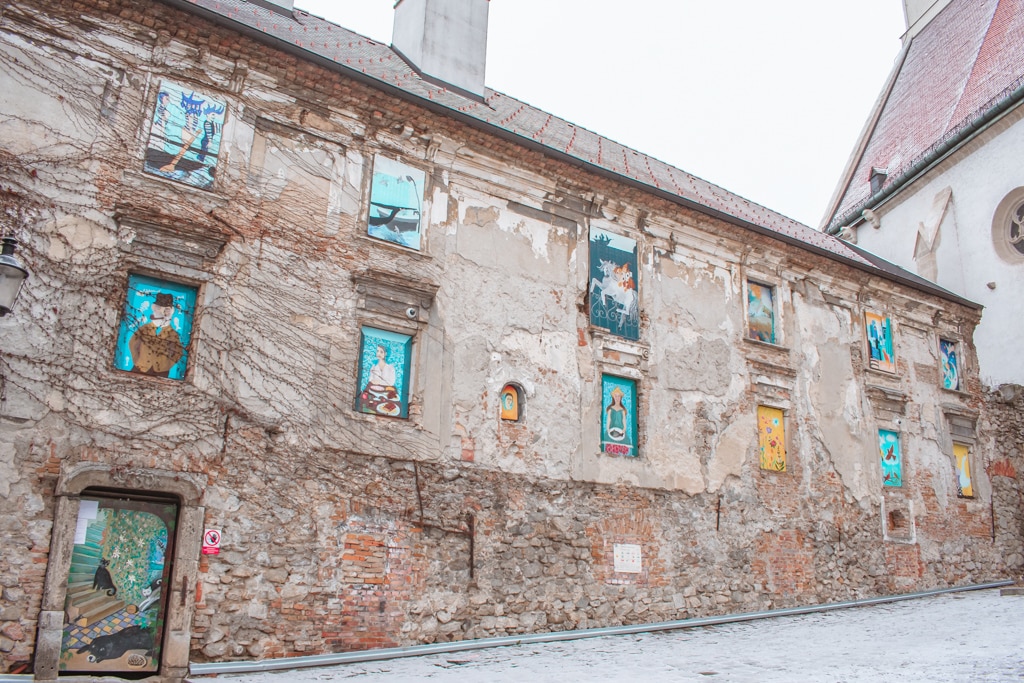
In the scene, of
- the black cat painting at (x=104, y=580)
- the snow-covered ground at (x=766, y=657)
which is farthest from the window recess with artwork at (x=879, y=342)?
the black cat painting at (x=104, y=580)

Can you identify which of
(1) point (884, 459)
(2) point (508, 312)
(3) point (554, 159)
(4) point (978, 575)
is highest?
(3) point (554, 159)

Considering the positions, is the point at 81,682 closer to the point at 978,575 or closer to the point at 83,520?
the point at 83,520

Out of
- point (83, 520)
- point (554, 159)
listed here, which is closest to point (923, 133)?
point (554, 159)

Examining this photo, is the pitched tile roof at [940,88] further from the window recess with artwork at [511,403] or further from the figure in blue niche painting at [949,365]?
the window recess with artwork at [511,403]

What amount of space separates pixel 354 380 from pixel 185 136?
345 cm

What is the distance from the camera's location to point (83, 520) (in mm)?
8352

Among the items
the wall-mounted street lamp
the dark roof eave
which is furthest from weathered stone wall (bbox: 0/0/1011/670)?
the dark roof eave

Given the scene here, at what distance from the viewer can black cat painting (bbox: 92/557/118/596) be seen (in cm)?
830

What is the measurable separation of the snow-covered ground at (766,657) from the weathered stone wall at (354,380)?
824 millimetres

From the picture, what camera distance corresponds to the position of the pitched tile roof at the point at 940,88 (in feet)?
74.1

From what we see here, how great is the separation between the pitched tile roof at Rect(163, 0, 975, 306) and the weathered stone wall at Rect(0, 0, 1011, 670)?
0.78ft

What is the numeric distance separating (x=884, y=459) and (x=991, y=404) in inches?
164

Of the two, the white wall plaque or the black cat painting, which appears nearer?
the black cat painting

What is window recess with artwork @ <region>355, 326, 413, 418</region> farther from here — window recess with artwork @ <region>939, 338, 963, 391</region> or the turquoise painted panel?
window recess with artwork @ <region>939, 338, 963, 391</region>
